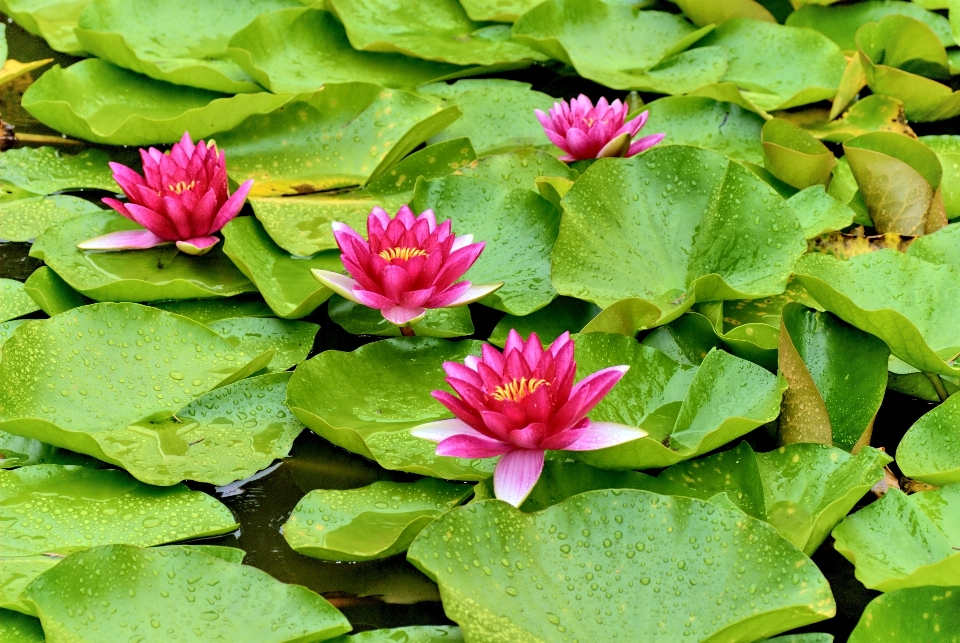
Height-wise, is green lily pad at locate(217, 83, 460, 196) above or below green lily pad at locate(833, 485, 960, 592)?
above

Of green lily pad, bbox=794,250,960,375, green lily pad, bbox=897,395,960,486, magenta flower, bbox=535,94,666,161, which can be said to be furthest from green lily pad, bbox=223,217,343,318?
green lily pad, bbox=897,395,960,486

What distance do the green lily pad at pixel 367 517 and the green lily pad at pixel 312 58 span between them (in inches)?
54.0

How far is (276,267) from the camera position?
1902 millimetres

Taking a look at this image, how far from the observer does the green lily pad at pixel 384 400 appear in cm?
143

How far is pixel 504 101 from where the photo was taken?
7.83 feet

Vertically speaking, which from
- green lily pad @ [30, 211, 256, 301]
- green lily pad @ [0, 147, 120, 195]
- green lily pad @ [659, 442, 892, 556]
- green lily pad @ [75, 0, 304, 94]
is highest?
green lily pad @ [75, 0, 304, 94]

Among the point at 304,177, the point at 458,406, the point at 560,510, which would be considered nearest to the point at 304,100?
the point at 304,177

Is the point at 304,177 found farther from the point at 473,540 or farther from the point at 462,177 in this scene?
the point at 473,540

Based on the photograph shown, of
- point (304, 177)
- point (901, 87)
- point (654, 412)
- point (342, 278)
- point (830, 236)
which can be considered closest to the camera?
point (654, 412)

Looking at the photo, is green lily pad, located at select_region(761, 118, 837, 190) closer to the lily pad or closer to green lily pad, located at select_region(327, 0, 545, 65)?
green lily pad, located at select_region(327, 0, 545, 65)

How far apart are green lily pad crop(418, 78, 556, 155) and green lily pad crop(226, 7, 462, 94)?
0.67 ft

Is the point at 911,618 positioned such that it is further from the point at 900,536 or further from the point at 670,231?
the point at 670,231

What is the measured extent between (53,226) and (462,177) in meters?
0.84

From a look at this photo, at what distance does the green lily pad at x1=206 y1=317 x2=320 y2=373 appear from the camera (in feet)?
5.56
